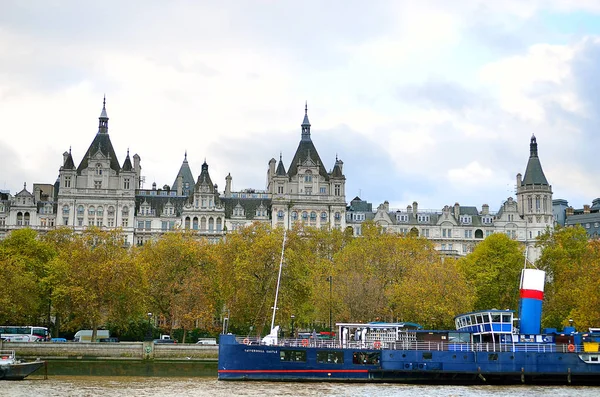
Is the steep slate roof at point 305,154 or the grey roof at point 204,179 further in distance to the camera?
the steep slate roof at point 305,154

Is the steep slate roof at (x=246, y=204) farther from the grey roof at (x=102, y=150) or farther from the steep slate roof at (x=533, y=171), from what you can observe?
the steep slate roof at (x=533, y=171)

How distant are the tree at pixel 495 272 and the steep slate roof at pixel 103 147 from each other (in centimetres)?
5789

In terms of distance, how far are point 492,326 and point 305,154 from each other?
79.6m

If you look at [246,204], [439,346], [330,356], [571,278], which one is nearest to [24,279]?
[330,356]

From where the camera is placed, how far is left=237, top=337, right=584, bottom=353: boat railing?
68438 millimetres

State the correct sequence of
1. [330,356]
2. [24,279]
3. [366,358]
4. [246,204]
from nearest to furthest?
1. [330,356]
2. [366,358]
3. [24,279]
4. [246,204]

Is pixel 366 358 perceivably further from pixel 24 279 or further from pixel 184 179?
pixel 184 179

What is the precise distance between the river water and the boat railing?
341 cm

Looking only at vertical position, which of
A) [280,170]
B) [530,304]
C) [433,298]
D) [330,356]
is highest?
[280,170]

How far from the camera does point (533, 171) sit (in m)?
152

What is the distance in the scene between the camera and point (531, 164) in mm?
152625

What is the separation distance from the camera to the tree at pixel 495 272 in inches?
4230

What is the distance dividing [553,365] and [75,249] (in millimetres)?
57172

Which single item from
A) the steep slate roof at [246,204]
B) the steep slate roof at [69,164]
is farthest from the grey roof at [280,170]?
the steep slate roof at [69,164]
